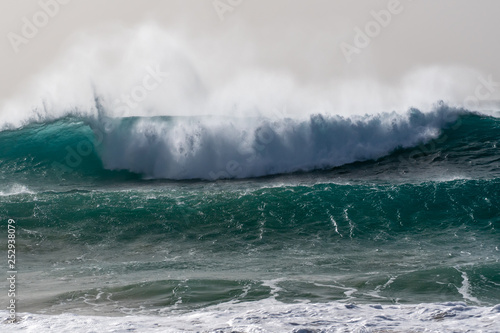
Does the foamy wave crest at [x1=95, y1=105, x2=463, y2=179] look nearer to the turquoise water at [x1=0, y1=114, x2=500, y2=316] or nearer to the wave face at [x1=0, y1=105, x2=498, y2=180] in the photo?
the wave face at [x1=0, y1=105, x2=498, y2=180]

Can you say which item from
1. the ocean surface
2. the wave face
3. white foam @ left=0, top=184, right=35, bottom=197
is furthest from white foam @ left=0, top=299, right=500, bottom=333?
the wave face

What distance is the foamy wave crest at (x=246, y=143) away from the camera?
72.8 feet

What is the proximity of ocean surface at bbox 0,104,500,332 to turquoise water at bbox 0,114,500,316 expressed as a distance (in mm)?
67

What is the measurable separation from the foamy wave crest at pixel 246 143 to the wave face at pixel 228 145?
0.04m

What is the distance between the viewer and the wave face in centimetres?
2225

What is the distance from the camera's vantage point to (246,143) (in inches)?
904

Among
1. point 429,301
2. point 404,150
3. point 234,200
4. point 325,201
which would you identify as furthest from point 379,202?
point 429,301

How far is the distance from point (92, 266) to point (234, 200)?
5648 mm

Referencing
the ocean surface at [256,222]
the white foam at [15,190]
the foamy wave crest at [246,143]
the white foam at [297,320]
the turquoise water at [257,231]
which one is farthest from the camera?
the foamy wave crest at [246,143]

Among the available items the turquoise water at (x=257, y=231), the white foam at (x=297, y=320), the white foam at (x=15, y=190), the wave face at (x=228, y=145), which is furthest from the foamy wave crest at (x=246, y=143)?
the white foam at (x=297, y=320)

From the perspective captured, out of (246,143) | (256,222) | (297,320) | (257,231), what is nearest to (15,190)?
(246,143)

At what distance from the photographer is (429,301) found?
408 inches

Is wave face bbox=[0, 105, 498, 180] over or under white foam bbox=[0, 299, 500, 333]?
over

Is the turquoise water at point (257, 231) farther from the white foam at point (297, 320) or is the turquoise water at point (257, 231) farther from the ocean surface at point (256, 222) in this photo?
the white foam at point (297, 320)
